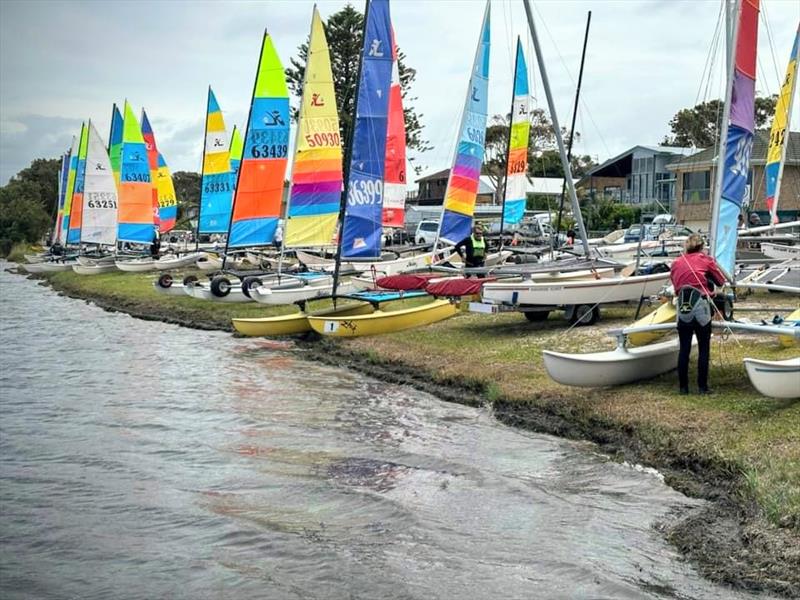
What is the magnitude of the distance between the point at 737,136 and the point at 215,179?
2327cm

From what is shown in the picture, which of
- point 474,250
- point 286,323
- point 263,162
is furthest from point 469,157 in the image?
point 286,323

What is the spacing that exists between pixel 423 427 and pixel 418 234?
3304 cm

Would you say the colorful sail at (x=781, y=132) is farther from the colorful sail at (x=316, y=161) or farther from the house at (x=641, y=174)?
the house at (x=641, y=174)

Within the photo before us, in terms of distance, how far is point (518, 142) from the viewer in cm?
2788

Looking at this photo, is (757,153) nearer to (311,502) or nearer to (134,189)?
(134,189)

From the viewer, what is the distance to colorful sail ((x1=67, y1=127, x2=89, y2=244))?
42.9m

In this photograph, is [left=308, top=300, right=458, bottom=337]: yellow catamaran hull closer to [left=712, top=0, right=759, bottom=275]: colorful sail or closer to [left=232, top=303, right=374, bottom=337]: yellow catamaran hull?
[left=232, top=303, right=374, bottom=337]: yellow catamaran hull

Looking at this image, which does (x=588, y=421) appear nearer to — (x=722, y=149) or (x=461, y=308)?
(x=722, y=149)

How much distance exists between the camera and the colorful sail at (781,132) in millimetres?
23594

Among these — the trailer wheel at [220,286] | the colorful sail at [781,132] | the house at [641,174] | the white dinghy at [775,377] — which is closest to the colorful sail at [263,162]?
the trailer wheel at [220,286]

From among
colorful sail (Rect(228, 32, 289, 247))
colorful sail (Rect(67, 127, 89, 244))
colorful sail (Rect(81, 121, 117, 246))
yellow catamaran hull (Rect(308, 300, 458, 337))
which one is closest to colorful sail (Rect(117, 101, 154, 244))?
colorful sail (Rect(81, 121, 117, 246))

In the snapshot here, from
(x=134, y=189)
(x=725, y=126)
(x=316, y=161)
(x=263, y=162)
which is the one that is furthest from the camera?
(x=134, y=189)

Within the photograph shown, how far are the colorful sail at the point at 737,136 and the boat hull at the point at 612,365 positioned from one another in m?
1.41

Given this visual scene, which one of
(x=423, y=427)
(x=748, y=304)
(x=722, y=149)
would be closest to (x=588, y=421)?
(x=423, y=427)
